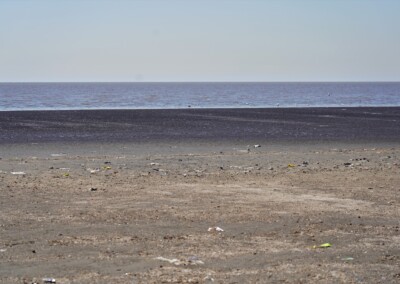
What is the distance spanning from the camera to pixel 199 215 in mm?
11812

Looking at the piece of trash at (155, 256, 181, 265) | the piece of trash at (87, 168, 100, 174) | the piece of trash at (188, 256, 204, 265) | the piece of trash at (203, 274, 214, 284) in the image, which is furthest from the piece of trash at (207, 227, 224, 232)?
the piece of trash at (87, 168, 100, 174)

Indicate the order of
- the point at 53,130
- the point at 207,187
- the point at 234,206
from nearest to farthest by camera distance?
Answer: the point at 234,206 → the point at 207,187 → the point at 53,130

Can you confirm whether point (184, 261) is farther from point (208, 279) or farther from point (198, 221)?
point (198, 221)

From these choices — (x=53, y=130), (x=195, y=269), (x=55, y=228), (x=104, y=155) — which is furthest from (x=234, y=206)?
(x=53, y=130)

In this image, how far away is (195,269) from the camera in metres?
8.39

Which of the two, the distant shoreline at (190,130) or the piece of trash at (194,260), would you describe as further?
the distant shoreline at (190,130)

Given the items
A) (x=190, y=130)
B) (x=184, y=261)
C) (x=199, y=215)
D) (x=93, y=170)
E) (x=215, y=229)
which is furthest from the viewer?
(x=190, y=130)

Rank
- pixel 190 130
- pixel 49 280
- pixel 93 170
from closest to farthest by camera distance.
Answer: pixel 49 280
pixel 93 170
pixel 190 130

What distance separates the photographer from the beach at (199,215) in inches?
333

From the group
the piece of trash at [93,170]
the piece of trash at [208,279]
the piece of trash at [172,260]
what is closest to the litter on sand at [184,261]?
the piece of trash at [172,260]

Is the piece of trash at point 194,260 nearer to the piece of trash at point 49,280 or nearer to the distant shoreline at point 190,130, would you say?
the piece of trash at point 49,280

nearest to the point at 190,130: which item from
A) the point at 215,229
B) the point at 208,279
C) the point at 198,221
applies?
the point at 198,221

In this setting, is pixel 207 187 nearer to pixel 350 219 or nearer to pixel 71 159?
pixel 350 219

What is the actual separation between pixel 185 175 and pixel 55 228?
682 cm
